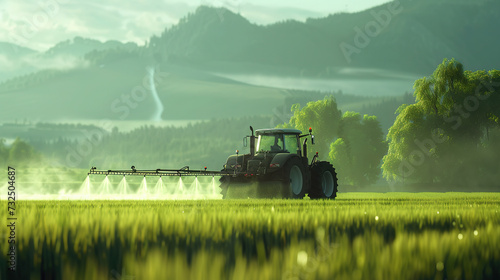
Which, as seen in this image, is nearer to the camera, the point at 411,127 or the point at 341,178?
the point at 411,127

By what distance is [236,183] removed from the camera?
27.6 m

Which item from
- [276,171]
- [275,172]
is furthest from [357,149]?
[276,171]

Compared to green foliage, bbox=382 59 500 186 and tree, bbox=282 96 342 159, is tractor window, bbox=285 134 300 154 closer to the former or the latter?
green foliage, bbox=382 59 500 186

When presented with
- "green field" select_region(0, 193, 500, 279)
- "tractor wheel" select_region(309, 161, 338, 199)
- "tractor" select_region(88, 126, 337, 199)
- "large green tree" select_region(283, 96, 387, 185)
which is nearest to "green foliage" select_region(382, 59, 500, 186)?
"large green tree" select_region(283, 96, 387, 185)

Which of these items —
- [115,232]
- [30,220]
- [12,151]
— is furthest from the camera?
[12,151]

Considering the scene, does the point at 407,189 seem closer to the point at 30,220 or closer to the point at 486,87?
the point at 486,87

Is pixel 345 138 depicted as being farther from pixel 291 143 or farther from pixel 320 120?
pixel 291 143

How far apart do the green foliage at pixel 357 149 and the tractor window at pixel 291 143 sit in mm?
62323

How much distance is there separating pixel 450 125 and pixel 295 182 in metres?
40.3

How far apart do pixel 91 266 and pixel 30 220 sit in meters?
3.44

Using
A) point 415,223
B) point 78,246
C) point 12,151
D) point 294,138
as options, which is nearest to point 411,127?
point 294,138

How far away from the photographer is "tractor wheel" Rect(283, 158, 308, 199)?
1029 inches

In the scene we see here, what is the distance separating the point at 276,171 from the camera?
25.7m

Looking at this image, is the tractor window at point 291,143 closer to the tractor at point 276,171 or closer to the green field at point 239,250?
the tractor at point 276,171
